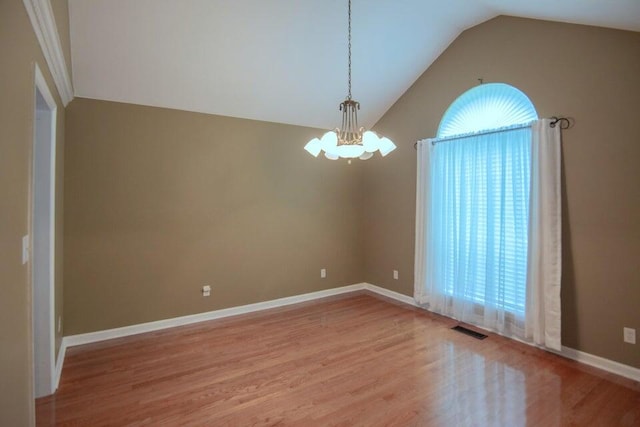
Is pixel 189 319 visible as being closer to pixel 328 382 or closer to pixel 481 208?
pixel 328 382

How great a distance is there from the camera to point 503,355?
3012 mm

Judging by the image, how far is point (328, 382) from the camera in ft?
8.45

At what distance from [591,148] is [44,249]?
4.33 m

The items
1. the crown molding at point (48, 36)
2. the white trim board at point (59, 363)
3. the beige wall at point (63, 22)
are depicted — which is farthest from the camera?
the white trim board at point (59, 363)

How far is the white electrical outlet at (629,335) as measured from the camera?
8.52 ft

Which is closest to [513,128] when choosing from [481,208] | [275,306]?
[481,208]

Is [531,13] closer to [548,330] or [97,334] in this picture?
[548,330]

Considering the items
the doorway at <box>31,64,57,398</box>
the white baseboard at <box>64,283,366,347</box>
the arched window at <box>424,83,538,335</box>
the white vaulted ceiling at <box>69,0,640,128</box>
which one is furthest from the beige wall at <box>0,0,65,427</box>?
the arched window at <box>424,83,538,335</box>

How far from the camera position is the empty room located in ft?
7.32

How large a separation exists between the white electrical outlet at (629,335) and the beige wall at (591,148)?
0.03 m

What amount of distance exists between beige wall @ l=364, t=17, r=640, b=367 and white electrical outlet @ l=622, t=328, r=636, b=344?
0.03 metres

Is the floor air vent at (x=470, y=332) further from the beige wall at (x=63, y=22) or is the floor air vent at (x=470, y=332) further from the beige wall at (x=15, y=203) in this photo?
the beige wall at (x=63, y=22)

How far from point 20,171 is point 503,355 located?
12.1ft

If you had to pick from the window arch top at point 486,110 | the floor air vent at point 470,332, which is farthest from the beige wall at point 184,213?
the floor air vent at point 470,332
